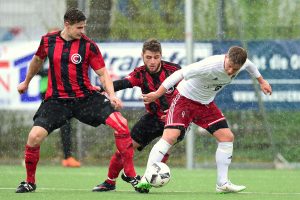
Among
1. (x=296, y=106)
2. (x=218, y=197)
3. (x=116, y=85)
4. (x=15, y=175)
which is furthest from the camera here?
(x=296, y=106)

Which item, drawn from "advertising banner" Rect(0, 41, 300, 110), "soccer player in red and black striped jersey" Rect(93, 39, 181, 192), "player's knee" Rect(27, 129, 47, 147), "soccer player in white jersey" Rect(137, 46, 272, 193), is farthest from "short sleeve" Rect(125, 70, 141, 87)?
"advertising banner" Rect(0, 41, 300, 110)

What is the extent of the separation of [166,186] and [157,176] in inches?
62.7

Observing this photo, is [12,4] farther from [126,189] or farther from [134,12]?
[126,189]

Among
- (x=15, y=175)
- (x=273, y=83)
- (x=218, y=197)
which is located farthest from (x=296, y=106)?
(x=218, y=197)

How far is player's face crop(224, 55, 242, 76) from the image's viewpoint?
938 cm

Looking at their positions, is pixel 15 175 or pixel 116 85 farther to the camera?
pixel 15 175

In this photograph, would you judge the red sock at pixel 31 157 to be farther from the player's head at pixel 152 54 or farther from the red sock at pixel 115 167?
the player's head at pixel 152 54

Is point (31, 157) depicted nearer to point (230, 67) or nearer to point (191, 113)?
point (191, 113)

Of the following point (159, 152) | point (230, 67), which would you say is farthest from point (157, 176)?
point (230, 67)

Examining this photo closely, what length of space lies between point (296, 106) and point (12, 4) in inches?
186

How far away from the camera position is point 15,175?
1274 cm

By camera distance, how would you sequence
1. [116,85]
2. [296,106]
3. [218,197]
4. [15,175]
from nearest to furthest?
[218,197] → [116,85] → [15,175] → [296,106]

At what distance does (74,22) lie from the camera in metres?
9.83

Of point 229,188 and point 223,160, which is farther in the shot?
point 223,160
